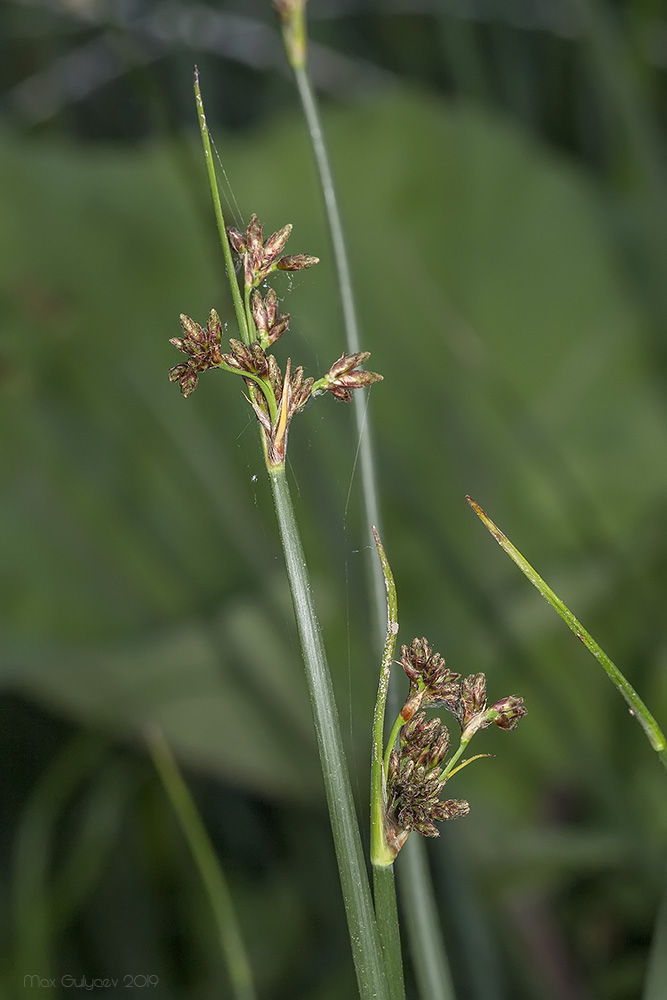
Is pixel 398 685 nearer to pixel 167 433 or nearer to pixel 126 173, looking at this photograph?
pixel 167 433

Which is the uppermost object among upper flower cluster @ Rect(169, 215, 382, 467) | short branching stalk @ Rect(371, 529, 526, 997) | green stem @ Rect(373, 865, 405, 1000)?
upper flower cluster @ Rect(169, 215, 382, 467)

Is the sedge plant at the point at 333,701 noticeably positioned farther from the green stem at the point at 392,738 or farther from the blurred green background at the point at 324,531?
the blurred green background at the point at 324,531

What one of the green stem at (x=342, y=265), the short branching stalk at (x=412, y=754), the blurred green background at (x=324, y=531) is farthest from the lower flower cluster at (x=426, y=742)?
the blurred green background at (x=324, y=531)

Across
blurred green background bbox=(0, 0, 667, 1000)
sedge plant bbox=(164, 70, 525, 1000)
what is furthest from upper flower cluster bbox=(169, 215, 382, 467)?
blurred green background bbox=(0, 0, 667, 1000)

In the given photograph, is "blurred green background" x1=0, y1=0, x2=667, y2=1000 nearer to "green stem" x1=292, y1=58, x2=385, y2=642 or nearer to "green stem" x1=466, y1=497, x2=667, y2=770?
"green stem" x1=292, y1=58, x2=385, y2=642

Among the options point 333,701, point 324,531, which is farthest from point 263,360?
point 324,531

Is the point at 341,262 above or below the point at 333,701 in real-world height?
above

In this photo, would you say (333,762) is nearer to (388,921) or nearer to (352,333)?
(388,921)
